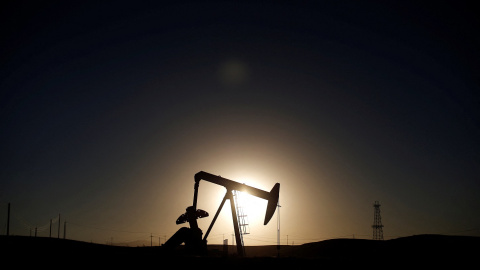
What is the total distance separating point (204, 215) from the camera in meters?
20.5

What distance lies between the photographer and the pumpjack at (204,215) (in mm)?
19375

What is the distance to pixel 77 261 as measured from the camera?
42.2 ft

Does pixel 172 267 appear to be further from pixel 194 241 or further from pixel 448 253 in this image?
pixel 448 253

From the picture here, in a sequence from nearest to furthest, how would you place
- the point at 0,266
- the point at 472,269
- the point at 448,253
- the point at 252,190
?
the point at 0,266 → the point at 472,269 → the point at 448,253 → the point at 252,190

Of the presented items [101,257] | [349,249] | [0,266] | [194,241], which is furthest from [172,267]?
[349,249]

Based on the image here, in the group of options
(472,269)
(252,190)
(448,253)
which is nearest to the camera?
(472,269)

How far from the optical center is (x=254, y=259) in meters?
14.2

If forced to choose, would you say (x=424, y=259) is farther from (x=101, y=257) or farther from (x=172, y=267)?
(x=101, y=257)

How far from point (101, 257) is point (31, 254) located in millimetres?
2653

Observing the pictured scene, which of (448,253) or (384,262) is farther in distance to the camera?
(448,253)

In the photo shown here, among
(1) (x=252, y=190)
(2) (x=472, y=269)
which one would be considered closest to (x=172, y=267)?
(1) (x=252, y=190)

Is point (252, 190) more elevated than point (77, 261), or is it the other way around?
point (252, 190)

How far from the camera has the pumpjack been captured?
19375 mm

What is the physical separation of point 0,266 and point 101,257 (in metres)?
2.93
